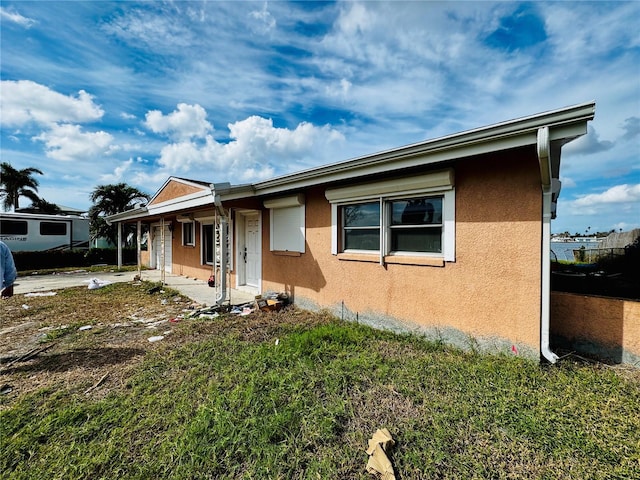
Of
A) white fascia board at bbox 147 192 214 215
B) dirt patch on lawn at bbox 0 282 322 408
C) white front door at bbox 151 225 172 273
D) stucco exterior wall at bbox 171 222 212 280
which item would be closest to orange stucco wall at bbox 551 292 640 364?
dirt patch on lawn at bbox 0 282 322 408

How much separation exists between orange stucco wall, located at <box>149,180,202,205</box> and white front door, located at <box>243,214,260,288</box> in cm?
317

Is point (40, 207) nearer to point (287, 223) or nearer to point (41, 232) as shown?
point (41, 232)

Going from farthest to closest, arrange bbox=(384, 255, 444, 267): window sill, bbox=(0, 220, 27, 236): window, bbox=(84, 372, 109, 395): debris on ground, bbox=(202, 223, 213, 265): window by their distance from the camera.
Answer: bbox=(0, 220, 27, 236): window
bbox=(202, 223, 213, 265): window
bbox=(384, 255, 444, 267): window sill
bbox=(84, 372, 109, 395): debris on ground

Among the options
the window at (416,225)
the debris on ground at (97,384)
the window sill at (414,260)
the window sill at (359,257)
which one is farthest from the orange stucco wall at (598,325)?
the debris on ground at (97,384)

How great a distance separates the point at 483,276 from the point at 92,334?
22.1ft

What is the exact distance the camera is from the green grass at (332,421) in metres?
2.11

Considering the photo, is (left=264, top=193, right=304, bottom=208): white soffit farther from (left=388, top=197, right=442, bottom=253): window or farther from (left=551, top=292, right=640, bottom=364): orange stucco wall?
(left=551, top=292, right=640, bottom=364): orange stucco wall

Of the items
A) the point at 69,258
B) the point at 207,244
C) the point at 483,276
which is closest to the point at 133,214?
the point at 207,244

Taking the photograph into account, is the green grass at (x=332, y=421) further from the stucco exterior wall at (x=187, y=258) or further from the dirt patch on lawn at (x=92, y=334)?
the stucco exterior wall at (x=187, y=258)

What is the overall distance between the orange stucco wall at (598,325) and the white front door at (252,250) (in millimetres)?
6603

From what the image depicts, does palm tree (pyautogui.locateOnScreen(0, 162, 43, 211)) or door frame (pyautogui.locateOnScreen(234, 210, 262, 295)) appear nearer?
door frame (pyautogui.locateOnScreen(234, 210, 262, 295))

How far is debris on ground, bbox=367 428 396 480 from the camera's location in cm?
201

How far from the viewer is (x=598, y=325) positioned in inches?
147

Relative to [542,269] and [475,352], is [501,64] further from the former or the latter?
[475,352]
